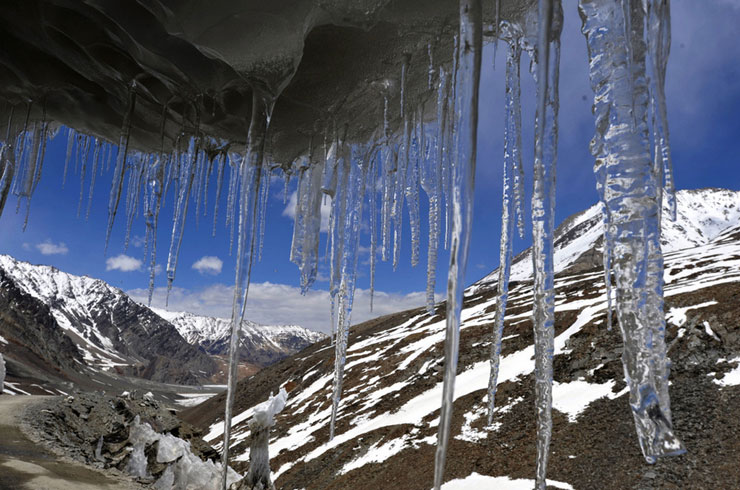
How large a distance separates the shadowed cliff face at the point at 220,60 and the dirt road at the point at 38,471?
621cm

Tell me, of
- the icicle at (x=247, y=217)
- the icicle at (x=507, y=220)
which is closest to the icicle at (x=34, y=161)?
the icicle at (x=247, y=217)

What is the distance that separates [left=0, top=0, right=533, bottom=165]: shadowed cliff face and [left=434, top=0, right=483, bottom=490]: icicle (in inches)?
27.8

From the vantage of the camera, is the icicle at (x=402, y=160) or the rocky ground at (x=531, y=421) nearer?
the icicle at (x=402, y=160)

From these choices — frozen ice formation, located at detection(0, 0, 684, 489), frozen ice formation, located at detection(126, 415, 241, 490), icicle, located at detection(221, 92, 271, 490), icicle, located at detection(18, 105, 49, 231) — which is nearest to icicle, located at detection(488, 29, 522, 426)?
frozen ice formation, located at detection(0, 0, 684, 489)

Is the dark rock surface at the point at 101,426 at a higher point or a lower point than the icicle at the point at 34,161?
lower

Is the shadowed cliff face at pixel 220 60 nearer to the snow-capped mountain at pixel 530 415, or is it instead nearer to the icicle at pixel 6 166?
the icicle at pixel 6 166

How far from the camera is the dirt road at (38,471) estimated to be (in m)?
7.19

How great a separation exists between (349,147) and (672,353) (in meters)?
21.3

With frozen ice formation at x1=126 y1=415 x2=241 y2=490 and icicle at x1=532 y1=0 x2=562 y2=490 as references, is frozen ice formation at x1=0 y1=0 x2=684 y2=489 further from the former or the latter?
frozen ice formation at x1=126 y1=415 x2=241 y2=490

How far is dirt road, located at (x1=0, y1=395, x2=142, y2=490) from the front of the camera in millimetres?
7188

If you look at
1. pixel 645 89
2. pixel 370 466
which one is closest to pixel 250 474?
pixel 370 466

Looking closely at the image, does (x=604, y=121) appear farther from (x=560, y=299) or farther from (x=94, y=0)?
(x=560, y=299)

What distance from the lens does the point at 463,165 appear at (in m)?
2.40

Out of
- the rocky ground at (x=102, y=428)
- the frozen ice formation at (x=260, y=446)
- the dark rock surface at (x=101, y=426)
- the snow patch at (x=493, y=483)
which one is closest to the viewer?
the frozen ice formation at (x=260, y=446)
